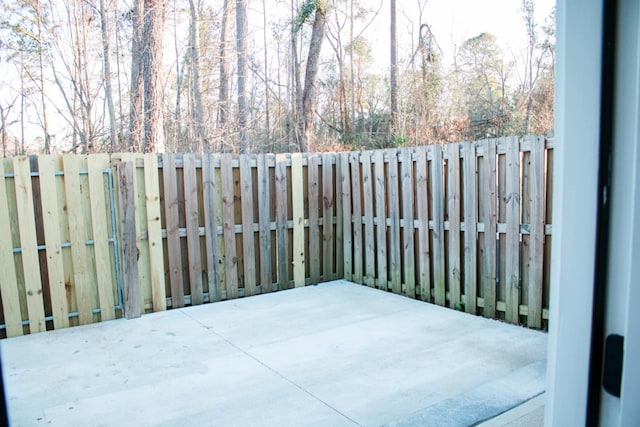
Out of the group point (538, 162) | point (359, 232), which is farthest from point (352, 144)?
point (538, 162)

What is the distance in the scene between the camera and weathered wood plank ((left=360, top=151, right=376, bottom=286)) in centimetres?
586

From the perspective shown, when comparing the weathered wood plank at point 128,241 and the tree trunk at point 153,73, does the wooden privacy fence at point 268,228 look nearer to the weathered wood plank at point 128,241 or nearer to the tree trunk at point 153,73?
the weathered wood plank at point 128,241

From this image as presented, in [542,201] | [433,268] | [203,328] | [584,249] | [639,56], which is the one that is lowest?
[203,328]

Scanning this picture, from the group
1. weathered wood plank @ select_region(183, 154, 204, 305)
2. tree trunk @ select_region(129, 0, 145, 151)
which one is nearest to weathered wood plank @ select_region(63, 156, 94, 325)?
weathered wood plank @ select_region(183, 154, 204, 305)

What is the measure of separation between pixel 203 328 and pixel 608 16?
4.40 metres

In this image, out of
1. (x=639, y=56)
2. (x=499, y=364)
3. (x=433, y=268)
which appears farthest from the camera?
(x=433, y=268)

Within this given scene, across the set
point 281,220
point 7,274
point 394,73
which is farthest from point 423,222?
point 394,73

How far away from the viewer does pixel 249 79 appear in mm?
12922

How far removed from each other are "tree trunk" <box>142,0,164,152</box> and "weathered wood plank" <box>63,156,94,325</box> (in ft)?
11.0

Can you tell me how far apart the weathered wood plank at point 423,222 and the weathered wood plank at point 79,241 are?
358 centimetres

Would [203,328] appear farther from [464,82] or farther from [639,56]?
[464,82]

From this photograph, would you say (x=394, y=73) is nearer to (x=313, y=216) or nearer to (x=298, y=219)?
(x=313, y=216)

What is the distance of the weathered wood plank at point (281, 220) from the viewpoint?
586 cm

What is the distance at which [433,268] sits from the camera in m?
5.16
